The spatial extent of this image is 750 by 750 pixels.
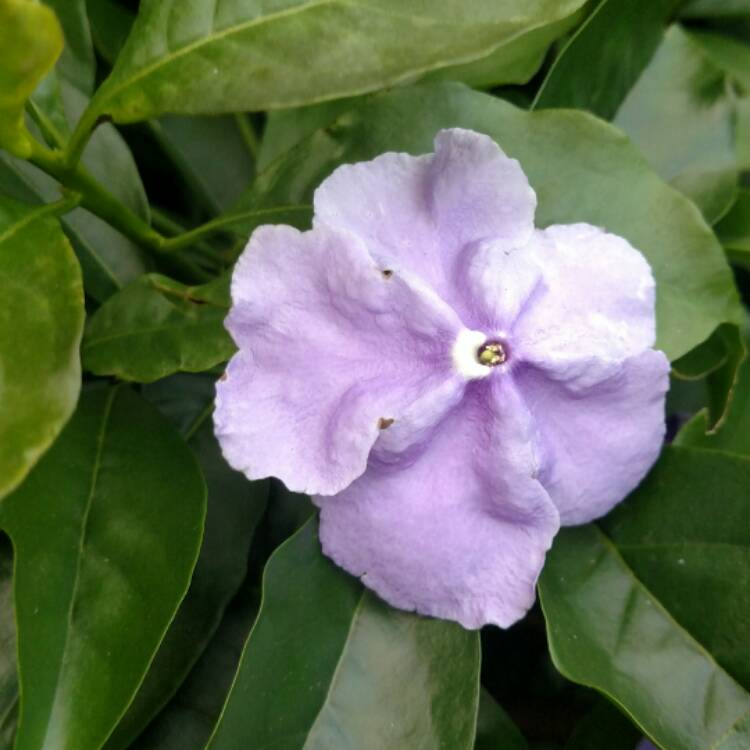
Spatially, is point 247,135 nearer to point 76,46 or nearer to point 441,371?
point 76,46

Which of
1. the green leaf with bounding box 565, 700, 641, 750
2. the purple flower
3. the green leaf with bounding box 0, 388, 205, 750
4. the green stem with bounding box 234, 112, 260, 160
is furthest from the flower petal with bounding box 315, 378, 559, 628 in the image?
the green stem with bounding box 234, 112, 260, 160

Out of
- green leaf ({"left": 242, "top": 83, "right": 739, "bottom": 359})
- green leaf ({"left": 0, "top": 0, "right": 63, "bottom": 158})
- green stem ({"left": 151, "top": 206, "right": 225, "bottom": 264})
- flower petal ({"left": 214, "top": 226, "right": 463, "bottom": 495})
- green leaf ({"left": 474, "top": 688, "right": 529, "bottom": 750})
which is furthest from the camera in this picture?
green stem ({"left": 151, "top": 206, "right": 225, "bottom": 264})

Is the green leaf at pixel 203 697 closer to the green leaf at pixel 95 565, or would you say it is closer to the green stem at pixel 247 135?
the green leaf at pixel 95 565

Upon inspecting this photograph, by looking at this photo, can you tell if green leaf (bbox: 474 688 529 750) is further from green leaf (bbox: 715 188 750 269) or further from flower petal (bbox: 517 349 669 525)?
green leaf (bbox: 715 188 750 269)

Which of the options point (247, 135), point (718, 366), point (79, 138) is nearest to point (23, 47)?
point (79, 138)

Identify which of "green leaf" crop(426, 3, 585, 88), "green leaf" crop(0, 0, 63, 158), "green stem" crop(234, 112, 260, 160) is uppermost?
"green leaf" crop(0, 0, 63, 158)

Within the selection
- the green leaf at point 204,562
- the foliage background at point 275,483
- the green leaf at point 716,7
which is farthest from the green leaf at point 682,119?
the green leaf at point 204,562
